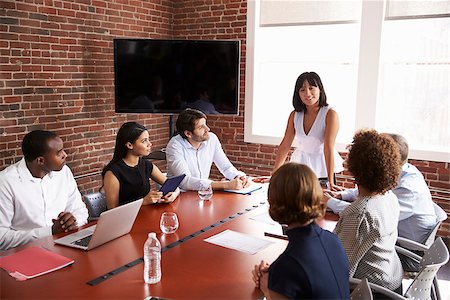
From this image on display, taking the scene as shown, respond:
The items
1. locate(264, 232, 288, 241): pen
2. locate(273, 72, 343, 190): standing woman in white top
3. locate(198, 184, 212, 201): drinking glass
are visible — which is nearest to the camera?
locate(264, 232, 288, 241): pen

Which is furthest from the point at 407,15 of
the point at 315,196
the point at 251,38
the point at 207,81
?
the point at 315,196

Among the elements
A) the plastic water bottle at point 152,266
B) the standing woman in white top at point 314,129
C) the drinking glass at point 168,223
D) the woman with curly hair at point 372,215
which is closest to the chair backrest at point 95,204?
the drinking glass at point 168,223

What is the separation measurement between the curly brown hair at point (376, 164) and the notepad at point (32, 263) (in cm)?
140

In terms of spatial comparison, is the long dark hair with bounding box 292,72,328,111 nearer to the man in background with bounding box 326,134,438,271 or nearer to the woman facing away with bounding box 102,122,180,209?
the man in background with bounding box 326,134,438,271

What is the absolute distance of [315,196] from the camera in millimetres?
1578

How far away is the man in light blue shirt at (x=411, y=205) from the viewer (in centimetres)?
269

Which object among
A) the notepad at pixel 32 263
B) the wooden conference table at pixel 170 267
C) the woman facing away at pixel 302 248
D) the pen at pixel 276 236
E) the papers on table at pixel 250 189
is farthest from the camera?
the papers on table at pixel 250 189

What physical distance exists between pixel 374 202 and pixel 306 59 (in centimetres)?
323

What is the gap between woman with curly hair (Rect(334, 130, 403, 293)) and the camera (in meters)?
2.04

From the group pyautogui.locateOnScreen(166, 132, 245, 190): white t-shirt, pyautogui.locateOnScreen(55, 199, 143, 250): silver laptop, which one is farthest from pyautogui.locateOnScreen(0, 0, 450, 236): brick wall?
pyautogui.locateOnScreen(55, 199, 143, 250): silver laptop

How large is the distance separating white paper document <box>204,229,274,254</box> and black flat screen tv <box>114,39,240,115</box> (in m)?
2.73

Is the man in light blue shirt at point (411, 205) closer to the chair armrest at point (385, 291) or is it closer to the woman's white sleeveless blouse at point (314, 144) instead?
the chair armrest at point (385, 291)

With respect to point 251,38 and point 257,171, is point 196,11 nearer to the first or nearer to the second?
point 251,38

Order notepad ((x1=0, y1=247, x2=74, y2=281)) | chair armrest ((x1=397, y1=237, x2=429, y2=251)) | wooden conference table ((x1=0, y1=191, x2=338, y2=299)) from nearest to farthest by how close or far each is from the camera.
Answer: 1. wooden conference table ((x1=0, y1=191, x2=338, y2=299))
2. notepad ((x1=0, y1=247, x2=74, y2=281))
3. chair armrest ((x1=397, y1=237, x2=429, y2=251))
